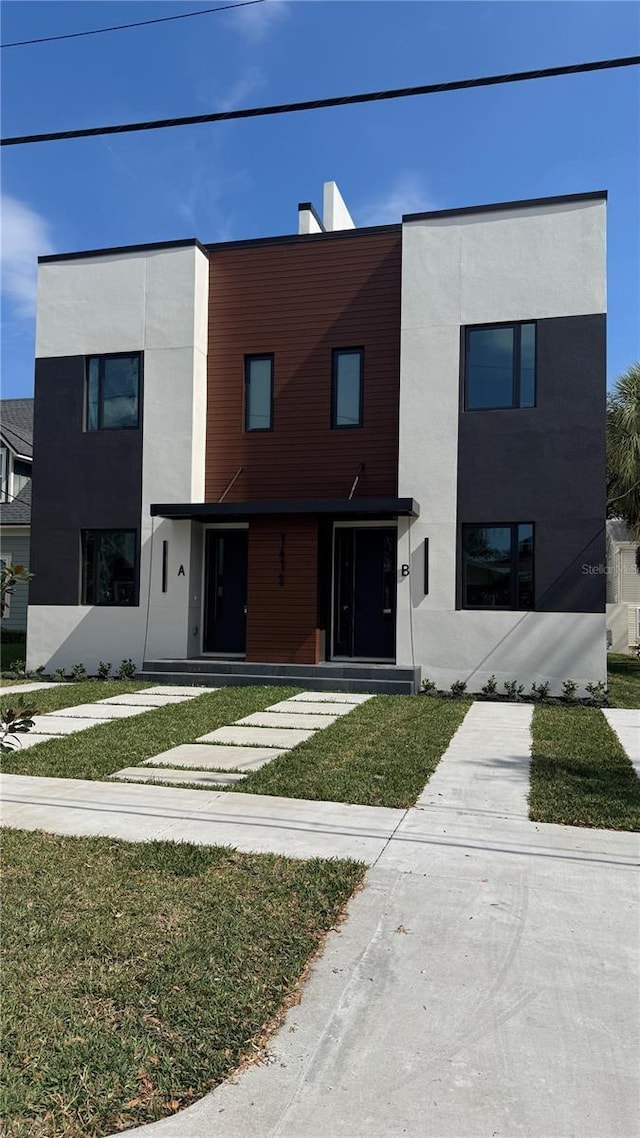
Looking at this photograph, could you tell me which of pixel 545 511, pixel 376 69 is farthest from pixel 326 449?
pixel 376 69

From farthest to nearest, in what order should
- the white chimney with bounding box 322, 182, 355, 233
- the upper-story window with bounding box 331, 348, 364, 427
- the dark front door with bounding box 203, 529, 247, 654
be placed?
the white chimney with bounding box 322, 182, 355, 233, the dark front door with bounding box 203, 529, 247, 654, the upper-story window with bounding box 331, 348, 364, 427

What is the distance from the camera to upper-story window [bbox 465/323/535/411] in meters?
12.2

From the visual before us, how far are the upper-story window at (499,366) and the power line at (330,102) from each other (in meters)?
6.94

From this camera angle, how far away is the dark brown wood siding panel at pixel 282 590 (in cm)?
1273

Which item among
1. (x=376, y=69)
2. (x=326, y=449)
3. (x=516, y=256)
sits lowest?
(x=326, y=449)

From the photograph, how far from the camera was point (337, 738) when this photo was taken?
8109mm

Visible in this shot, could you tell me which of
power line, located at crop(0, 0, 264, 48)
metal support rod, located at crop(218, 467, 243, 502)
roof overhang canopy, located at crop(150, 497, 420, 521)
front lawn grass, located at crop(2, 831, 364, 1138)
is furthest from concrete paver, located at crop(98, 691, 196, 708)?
power line, located at crop(0, 0, 264, 48)

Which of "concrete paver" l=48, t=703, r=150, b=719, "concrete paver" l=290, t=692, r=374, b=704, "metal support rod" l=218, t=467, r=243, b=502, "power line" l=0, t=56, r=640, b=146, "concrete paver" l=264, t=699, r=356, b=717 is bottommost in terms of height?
"concrete paver" l=48, t=703, r=150, b=719

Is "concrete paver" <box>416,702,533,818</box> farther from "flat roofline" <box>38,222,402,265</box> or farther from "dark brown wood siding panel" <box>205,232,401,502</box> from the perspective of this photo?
"flat roofline" <box>38,222,402,265</box>

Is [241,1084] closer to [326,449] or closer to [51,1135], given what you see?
[51,1135]

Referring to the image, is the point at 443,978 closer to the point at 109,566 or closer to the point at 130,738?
the point at 130,738

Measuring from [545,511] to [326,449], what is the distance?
3.68 m

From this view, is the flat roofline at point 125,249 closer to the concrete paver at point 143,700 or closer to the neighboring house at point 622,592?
the concrete paver at point 143,700

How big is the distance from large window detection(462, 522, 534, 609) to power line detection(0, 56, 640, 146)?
7.41 meters
